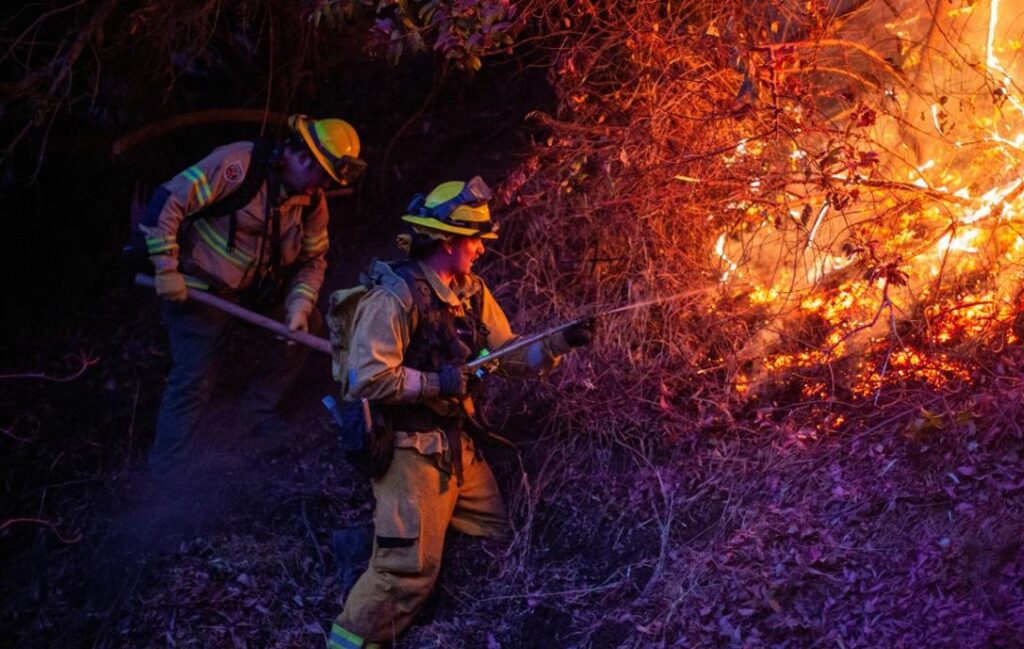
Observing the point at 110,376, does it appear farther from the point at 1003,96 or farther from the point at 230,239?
the point at 1003,96

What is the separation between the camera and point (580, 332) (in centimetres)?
500

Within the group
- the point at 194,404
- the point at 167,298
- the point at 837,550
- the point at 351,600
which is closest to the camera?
the point at 837,550

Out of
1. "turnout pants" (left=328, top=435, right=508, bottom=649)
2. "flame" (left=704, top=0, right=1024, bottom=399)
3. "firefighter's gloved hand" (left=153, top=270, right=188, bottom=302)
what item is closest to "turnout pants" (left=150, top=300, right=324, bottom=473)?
"firefighter's gloved hand" (left=153, top=270, right=188, bottom=302)

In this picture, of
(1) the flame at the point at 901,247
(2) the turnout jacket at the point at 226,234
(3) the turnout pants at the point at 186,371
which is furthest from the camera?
(3) the turnout pants at the point at 186,371

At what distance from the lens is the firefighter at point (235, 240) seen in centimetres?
592

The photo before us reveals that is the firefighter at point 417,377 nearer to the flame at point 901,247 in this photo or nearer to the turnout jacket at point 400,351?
the turnout jacket at point 400,351

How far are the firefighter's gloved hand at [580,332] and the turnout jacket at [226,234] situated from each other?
6.68 ft

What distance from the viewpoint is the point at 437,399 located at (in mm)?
5305

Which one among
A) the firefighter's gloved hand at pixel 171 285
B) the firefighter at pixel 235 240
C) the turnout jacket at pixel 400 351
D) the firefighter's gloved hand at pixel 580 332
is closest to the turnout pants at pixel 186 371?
the firefighter at pixel 235 240

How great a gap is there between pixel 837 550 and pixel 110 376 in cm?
537

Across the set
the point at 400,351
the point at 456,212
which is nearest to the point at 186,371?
the point at 400,351

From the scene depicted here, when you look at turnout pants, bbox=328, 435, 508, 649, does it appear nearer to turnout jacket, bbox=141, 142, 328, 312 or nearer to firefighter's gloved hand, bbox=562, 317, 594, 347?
firefighter's gloved hand, bbox=562, 317, 594, 347

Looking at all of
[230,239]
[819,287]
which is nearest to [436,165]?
[230,239]

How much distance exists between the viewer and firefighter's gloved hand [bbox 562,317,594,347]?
16.4ft
